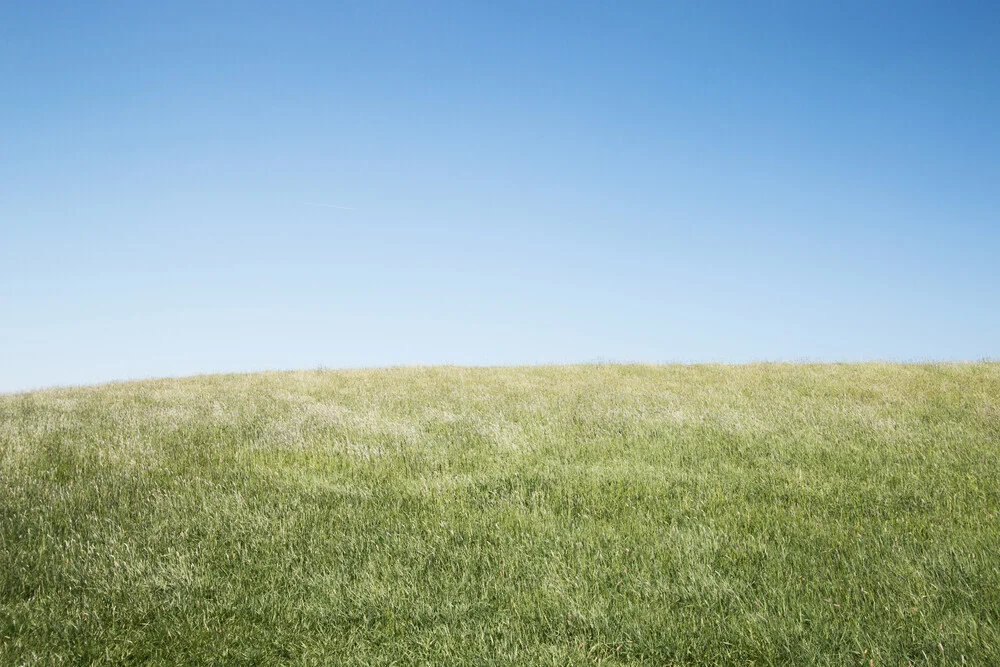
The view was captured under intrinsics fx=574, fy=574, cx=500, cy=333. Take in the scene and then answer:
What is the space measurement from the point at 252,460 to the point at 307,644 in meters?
Result: 4.84

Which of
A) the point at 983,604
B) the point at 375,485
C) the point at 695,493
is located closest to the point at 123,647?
the point at 375,485

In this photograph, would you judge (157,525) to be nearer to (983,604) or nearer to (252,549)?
(252,549)

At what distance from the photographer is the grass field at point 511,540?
4.18 meters

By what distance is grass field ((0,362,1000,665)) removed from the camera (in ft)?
13.7

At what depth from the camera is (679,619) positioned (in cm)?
430

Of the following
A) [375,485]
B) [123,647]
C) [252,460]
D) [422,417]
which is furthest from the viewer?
[422,417]

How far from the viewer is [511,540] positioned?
554 cm

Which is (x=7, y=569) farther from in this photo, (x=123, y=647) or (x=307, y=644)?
(x=307, y=644)

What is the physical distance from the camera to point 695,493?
265 inches

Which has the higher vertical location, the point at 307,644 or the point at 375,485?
the point at 375,485

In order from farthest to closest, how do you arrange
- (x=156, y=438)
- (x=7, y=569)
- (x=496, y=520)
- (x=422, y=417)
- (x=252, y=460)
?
(x=422, y=417)
(x=156, y=438)
(x=252, y=460)
(x=496, y=520)
(x=7, y=569)

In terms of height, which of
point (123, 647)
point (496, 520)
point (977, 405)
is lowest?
point (123, 647)

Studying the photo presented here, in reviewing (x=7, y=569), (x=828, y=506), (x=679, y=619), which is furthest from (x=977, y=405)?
(x=7, y=569)

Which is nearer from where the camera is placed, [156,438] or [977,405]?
[156,438]
